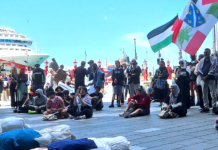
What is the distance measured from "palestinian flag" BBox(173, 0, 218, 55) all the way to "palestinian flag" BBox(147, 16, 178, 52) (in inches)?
62.8

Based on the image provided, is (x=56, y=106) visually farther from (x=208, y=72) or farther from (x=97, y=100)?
(x=208, y=72)

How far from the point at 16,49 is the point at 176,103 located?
56397mm

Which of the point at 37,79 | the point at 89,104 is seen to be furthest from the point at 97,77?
the point at 89,104

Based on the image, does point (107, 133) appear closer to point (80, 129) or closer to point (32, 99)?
point (80, 129)

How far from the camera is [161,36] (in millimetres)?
10883

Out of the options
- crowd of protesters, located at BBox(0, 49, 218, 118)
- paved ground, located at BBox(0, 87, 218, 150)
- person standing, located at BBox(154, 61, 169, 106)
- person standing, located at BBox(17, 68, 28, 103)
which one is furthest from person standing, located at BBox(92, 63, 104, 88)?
paved ground, located at BBox(0, 87, 218, 150)

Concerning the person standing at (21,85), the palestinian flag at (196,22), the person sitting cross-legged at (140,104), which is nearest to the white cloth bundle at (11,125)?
the person sitting cross-legged at (140,104)

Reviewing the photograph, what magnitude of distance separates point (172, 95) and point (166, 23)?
2977 mm

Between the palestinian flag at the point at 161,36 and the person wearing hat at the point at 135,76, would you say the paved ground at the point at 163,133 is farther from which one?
the person wearing hat at the point at 135,76

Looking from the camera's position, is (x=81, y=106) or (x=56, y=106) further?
(x=56, y=106)

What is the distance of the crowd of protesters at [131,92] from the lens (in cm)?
907

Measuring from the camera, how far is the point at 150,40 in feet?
36.3

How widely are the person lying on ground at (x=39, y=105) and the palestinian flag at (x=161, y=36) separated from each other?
440 centimetres

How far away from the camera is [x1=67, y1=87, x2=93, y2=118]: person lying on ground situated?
941 cm
